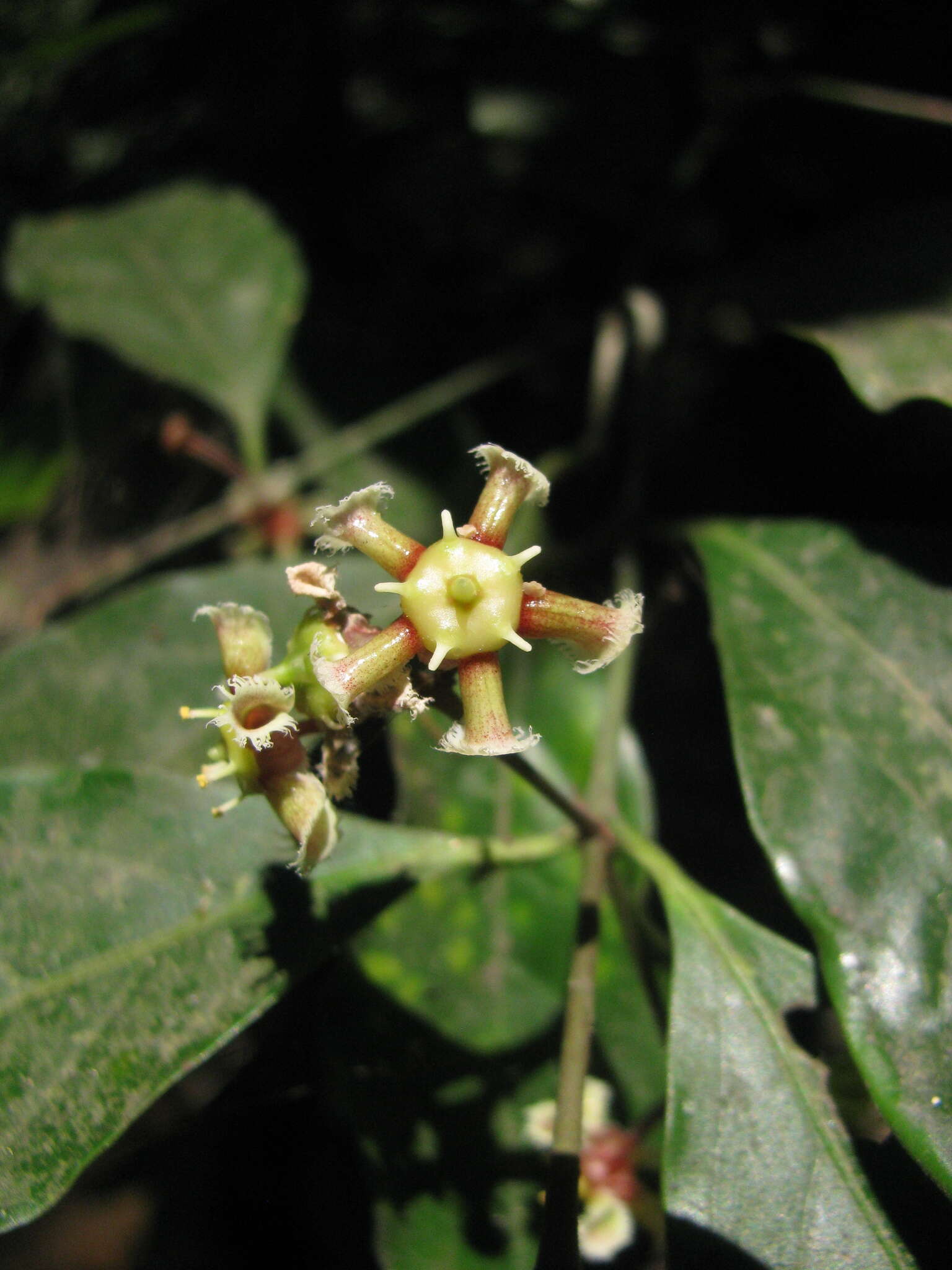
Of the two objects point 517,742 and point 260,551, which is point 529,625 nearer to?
point 517,742

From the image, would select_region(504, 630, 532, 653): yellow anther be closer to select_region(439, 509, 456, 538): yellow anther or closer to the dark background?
select_region(439, 509, 456, 538): yellow anther

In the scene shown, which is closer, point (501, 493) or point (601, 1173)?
point (501, 493)

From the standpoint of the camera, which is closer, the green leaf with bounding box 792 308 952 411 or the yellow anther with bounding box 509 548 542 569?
the yellow anther with bounding box 509 548 542 569

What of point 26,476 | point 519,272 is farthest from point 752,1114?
Answer: point 26,476

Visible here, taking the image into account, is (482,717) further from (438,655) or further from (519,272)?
(519,272)

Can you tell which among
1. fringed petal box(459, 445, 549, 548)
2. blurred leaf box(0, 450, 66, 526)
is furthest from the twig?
blurred leaf box(0, 450, 66, 526)

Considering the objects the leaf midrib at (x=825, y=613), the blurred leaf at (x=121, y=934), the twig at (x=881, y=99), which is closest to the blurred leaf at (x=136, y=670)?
the blurred leaf at (x=121, y=934)

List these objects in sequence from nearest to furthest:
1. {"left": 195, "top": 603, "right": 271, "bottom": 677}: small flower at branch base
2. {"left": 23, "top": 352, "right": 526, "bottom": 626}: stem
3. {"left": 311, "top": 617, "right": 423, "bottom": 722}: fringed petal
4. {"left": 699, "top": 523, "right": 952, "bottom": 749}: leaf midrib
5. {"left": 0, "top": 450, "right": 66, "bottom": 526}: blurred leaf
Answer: {"left": 311, "top": 617, "right": 423, "bottom": 722}: fringed petal < {"left": 195, "top": 603, "right": 271, "bottom": 677}: small flower at branch base < {"left": 699, "top": 523, "right": 952, "bottom": 749}: leaf midrib < {"left": 23, "top": 352, "right": 526, "bottom": 626}: stem < {"left": 0, "top": 450, "right": 66, "bottom": 526}: blurred leaf
